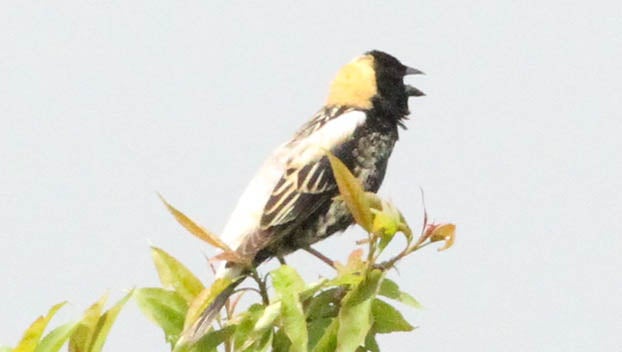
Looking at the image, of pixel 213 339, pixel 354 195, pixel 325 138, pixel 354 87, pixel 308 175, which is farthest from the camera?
pixel 354 87

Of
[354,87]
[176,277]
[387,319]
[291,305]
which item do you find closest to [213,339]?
[176,277]

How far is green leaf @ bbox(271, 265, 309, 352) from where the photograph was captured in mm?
2076

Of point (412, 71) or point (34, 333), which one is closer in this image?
point (34, 333)

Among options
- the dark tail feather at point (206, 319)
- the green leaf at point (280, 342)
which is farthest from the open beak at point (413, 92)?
the green leaf at point (280, 342)

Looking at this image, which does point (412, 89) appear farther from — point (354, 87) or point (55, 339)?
point (55, 339)

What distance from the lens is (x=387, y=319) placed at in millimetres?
2229

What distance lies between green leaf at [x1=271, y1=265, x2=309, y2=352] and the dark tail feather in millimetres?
189

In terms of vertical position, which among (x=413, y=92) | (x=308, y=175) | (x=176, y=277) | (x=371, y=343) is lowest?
(x=371, y=343)

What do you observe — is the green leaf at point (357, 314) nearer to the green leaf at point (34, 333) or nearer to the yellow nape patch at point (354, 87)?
the green leaf at point (34, 333)

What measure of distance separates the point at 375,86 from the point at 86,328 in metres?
1.62

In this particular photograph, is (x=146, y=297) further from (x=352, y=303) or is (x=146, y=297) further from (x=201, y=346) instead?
(x=352, y=303)

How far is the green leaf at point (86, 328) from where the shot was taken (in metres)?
2.16

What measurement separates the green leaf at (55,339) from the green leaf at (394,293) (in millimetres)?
599

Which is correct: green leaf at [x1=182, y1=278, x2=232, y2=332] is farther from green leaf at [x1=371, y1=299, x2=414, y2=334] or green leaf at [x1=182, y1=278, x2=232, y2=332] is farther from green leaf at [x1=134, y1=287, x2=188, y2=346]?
green leaf at [x1=371, y1=299, x2=414, y2=334]
